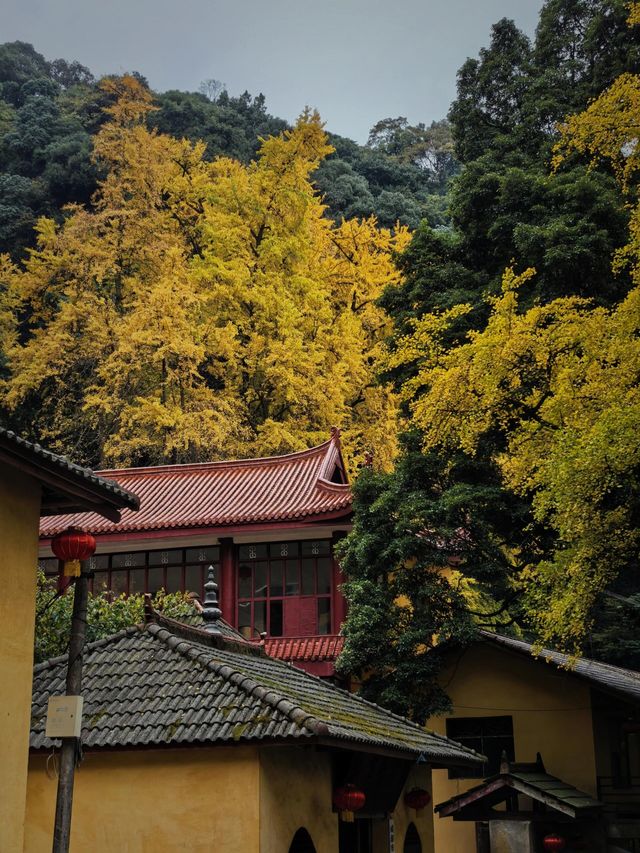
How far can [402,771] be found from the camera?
11578mm

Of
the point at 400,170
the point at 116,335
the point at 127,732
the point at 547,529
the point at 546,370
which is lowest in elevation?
the point at 127,732

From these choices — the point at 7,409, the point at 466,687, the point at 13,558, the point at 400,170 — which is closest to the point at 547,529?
the point at 466,687

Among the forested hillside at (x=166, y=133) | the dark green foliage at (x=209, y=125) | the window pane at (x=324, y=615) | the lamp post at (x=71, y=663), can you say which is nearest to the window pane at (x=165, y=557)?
the window pane at (x=324, y=615)

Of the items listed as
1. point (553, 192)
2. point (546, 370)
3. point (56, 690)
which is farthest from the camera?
point (553, 192)

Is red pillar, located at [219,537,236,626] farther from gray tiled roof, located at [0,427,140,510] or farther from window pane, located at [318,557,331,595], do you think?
gray tiled roof, located at [0,427,140,510]

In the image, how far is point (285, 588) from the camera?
2252 centimetres

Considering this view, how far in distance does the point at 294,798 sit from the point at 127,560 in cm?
1506

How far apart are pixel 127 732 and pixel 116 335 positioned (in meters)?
24.5

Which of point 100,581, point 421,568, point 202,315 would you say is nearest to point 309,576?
point 421,568

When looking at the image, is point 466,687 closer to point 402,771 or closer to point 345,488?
point 345,488

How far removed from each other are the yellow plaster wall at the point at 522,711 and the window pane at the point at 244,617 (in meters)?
4.46

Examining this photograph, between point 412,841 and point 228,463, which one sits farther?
point 228,463

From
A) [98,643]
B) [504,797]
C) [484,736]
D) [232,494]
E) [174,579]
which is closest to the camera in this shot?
[98,643]

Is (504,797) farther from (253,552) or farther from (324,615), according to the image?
(253,552)
